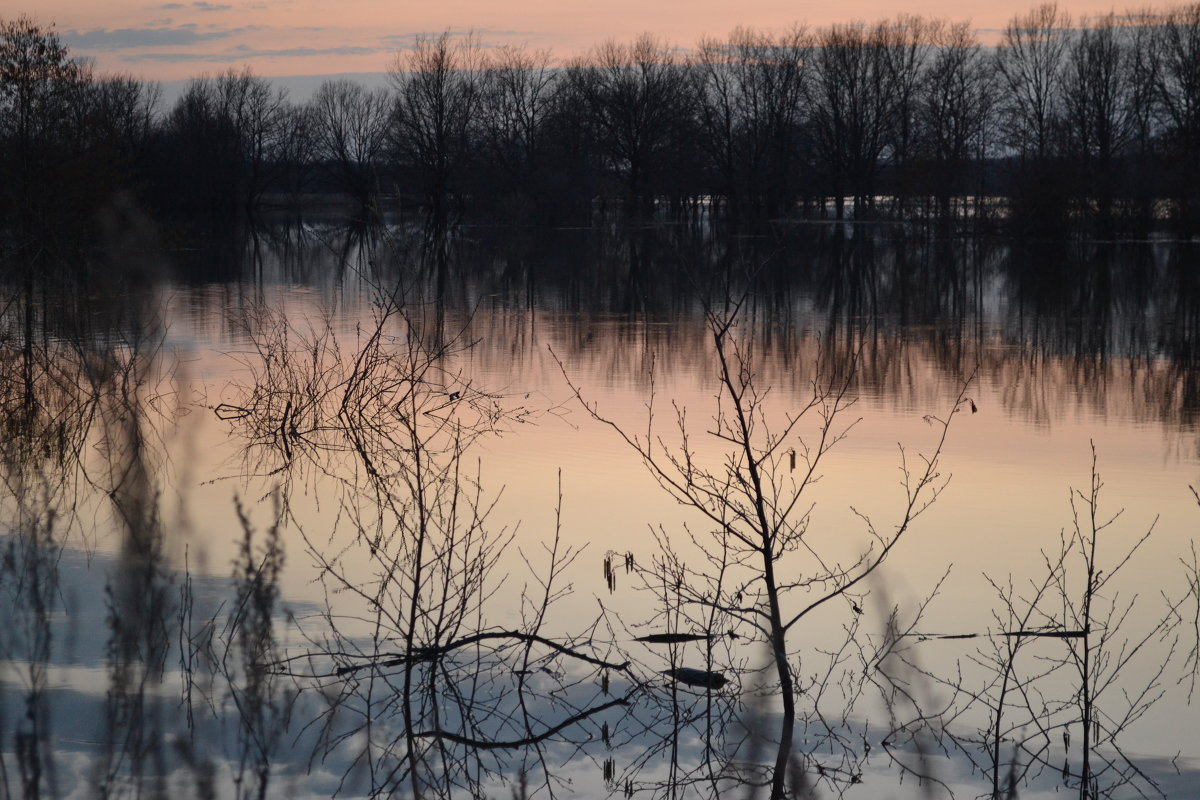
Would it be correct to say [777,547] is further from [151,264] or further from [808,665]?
[151,264]

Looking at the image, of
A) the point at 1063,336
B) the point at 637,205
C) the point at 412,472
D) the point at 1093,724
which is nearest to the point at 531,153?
the point at 637,205

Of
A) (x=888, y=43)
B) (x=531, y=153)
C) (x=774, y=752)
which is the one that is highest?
(x=888, y=43)

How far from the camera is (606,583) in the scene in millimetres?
6996

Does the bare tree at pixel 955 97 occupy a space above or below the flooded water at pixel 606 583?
above

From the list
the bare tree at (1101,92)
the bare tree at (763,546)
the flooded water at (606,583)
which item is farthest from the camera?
the bare tree at (1101,92)

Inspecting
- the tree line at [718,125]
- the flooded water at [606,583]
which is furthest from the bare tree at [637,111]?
the flooded water at [606,583]

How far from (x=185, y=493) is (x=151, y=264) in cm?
2101

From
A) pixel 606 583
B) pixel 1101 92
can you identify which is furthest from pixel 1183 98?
pixel 606 583

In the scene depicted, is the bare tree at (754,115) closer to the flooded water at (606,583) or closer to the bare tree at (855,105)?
the bare tree at (855,105)

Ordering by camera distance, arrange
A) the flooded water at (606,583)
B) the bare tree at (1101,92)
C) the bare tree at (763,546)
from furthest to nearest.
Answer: the bare tree at (1101,92)
the bare tree at (763,546)
the flooded water at (606,583)

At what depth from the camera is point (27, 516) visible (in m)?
8.08

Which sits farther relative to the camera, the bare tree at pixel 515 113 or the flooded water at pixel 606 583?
the bare tree at pixel 515 113

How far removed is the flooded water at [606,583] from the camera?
489cm

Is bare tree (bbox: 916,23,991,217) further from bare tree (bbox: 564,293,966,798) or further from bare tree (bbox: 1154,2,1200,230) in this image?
bare tree (bbox: 564,293,966,798)
